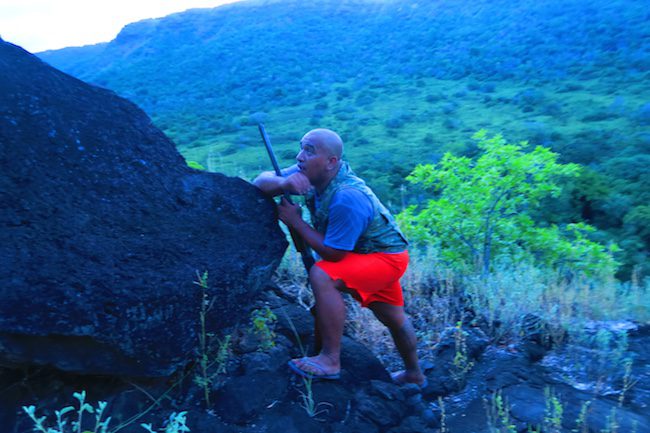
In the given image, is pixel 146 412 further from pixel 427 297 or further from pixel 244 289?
pixel 427 297

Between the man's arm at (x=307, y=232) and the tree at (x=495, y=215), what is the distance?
10.7 ft

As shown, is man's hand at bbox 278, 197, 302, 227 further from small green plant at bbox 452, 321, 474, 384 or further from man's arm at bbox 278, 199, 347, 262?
small green plant at bbox 452, 321, 474, 384

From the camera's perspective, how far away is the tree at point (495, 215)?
634cm

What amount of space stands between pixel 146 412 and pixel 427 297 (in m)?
2.67

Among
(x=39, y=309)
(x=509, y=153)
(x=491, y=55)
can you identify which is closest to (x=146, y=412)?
(x=39, y=309)

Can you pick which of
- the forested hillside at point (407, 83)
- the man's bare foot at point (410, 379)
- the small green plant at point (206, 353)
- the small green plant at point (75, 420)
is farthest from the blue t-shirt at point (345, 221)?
the forested hillside at point (407, 83)

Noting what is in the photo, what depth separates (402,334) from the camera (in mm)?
3270

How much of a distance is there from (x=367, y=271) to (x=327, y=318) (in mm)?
326

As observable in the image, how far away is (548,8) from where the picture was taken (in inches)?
1790

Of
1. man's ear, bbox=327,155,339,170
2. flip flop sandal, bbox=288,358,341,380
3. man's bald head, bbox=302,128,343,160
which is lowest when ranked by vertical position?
flip flop sandal, bbox=288,358,341,380

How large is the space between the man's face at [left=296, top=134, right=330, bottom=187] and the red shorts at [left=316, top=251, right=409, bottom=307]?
0.46 metres

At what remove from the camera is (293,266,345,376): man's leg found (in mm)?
2918

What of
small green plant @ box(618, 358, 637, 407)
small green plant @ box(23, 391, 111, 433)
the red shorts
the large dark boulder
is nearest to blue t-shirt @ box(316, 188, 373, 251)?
the red shorts

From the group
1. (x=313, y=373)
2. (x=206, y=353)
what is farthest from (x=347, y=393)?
(x=206, y=353)
